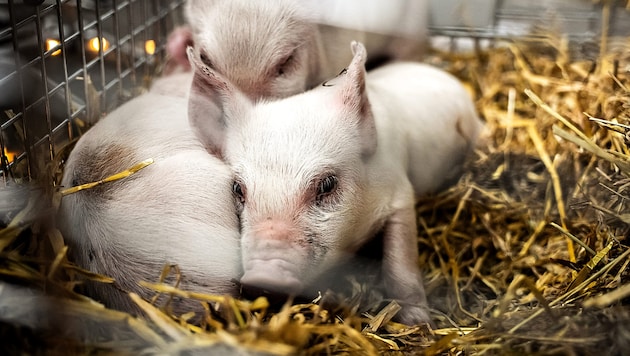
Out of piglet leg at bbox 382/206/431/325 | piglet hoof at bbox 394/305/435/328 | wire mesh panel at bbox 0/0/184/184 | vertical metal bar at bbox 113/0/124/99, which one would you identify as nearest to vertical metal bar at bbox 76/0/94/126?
wire mesh panel at bbox 0/0/184/184

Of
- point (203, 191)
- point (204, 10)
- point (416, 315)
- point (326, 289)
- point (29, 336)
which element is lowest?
point (416, 315)

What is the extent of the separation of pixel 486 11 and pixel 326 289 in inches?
64.0

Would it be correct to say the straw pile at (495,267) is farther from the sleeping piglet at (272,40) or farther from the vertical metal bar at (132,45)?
the vertical metal bar at (132,45)

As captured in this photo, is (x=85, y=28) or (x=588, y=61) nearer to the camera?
(x=85, y=28)

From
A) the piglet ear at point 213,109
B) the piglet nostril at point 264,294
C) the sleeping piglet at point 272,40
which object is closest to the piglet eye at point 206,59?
the sleeping piglet at point 272,40

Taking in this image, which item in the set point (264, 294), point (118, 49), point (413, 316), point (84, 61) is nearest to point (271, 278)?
point (264, 294)

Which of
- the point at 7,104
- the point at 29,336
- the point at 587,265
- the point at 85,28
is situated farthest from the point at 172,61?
the point at 587,265

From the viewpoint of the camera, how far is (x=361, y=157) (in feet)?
5.59

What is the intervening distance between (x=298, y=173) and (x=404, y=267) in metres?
0.42

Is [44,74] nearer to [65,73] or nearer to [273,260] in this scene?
[65,73]

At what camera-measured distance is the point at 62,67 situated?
1.81 meters

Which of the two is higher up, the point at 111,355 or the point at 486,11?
the point at 486,11

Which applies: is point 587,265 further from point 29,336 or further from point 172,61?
point 172,61

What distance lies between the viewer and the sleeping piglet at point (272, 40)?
69.6 inches
